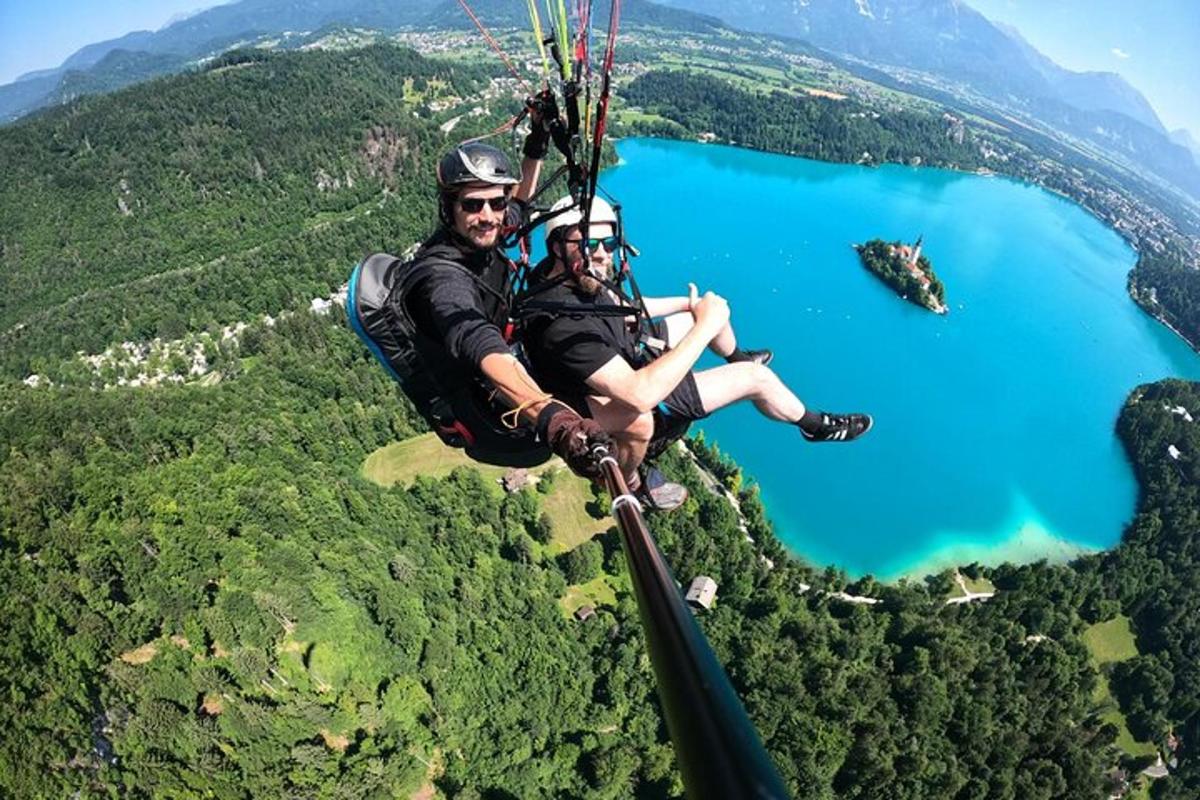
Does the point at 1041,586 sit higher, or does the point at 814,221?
the point at 814,221

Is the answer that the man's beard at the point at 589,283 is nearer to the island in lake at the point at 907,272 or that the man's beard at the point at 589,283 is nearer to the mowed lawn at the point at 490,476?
the mowed lawn at the point at 490,476

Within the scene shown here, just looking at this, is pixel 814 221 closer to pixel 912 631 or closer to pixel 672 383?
pixel 912 631

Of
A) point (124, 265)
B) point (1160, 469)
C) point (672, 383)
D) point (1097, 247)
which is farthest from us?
point (1097, 247)

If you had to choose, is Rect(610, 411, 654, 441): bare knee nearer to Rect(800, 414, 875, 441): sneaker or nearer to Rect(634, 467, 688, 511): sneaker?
Rect(634, 467, 688, 511): sneaker

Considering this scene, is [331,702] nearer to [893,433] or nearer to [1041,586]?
[1041,586]

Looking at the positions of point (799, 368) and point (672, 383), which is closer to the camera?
point (672, 383)

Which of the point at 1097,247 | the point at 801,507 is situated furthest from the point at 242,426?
the point at 1097,247

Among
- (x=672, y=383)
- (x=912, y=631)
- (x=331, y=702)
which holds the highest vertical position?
(x=672, y=383)

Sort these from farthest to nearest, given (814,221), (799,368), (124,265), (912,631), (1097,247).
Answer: (1097,247) < (814,221) < (124,265) < (799,368) < (912,631)
